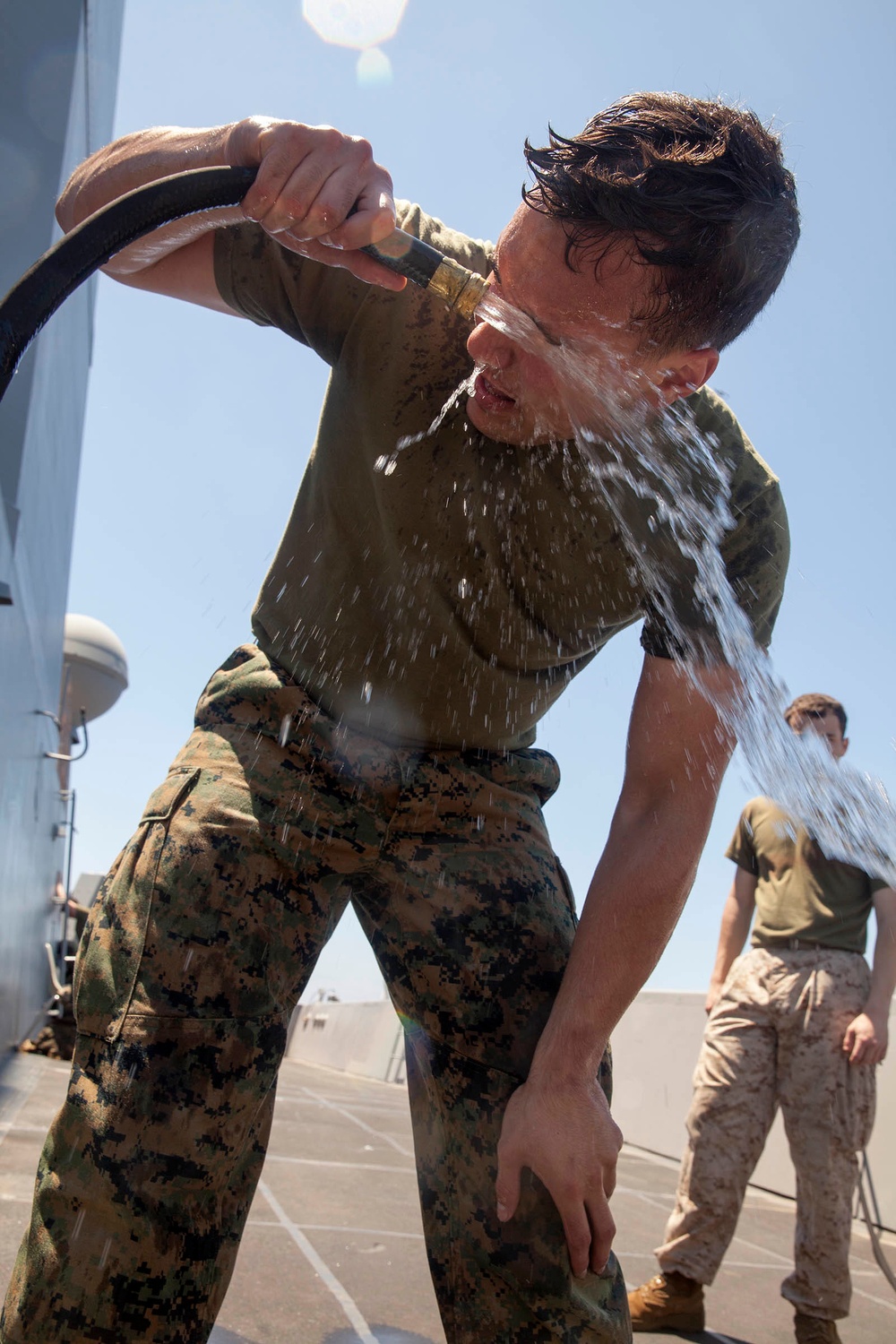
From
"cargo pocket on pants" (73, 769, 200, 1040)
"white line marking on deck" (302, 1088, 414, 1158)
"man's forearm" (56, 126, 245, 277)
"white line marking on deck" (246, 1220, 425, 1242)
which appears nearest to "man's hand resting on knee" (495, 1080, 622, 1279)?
"cargo pocket on pants" (73, 769, 200, 1040)

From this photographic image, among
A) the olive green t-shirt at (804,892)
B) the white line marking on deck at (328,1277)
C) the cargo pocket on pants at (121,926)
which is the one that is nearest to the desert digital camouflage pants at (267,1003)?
the cargo pocket on pants at (121,926)

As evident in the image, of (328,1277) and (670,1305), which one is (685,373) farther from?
(670,1305)

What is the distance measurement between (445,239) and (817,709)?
252 cm

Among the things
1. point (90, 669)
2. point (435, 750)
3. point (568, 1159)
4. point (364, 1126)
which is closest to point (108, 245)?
point (435, 750)

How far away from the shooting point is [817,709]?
3.67 metres

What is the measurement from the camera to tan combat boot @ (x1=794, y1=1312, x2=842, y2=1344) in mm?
2844

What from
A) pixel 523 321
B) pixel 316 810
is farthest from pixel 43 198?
pixel 316 810

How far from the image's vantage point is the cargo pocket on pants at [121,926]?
142cm

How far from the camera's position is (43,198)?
458cm

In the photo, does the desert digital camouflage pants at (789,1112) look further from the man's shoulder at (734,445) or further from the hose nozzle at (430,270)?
the hose nozzle at (430,270)

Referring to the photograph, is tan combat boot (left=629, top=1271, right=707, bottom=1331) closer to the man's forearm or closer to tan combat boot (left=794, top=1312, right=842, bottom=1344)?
tan combat boot (left=794, top=1312, right=842, bottom=1344)

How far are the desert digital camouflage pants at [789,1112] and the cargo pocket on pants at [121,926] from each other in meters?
2.38

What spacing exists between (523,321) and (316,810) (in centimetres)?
86

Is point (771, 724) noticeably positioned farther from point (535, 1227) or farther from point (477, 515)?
point (535, 1227)
